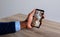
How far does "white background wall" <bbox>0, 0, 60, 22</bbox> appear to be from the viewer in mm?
1972

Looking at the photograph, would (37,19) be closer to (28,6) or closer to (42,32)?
(42,32)

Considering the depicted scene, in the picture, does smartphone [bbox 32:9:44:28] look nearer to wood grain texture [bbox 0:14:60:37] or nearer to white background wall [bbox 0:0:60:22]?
wood grain texture [bbox 0:14:60:37]

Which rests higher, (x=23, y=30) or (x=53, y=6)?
(x=53, y=6)

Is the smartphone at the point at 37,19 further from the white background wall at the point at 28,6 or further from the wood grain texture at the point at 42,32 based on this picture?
the white background wall at the point at 28,6

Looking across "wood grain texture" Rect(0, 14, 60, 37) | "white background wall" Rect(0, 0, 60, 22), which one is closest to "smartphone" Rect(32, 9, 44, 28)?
"wood grain texture" Rect(0, 14, 60, 37)

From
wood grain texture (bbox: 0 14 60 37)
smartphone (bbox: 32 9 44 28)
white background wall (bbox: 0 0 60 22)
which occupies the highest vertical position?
white background wall (bbox: 0 0 60 22)

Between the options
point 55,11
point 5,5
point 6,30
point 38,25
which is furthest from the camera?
point 5,5

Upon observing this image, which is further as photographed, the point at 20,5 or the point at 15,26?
the point at 20,5

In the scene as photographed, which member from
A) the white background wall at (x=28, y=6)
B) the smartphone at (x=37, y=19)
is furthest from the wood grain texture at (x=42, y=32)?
the white background wall at (x=28, y=6)

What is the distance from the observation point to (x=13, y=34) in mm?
928

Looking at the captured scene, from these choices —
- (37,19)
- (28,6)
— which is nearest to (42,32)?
(37,19)

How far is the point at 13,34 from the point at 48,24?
0.37m

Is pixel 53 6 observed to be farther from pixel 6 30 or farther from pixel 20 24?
pixel 6 30

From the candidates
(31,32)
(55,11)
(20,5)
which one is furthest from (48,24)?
(20,5)
